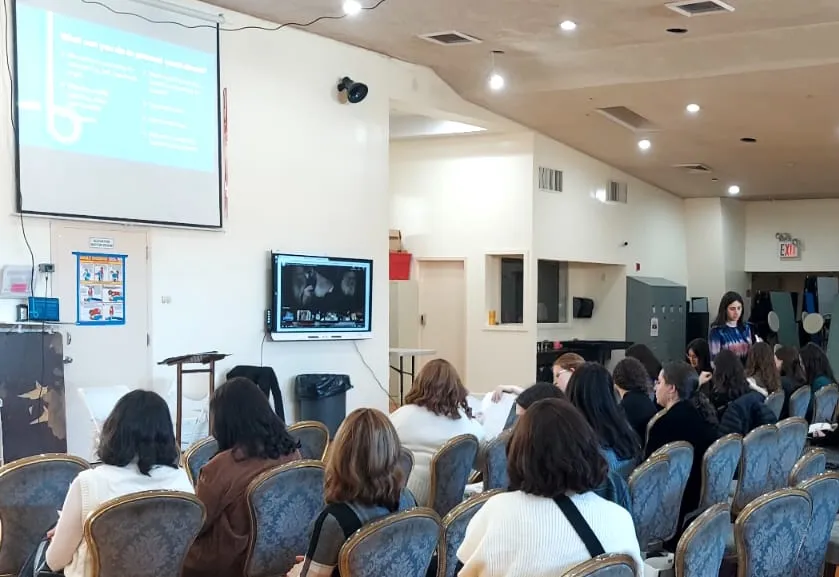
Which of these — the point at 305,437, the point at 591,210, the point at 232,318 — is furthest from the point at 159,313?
the point at 591,210

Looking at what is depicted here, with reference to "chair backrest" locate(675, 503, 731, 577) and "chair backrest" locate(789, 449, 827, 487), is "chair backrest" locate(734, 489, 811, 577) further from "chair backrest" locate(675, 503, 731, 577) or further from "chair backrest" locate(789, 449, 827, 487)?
"chair backrest" locate(789, 449, 827, 487)

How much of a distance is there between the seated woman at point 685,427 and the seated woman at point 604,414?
2.25 ft

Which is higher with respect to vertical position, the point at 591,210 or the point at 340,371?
the point at 591,210

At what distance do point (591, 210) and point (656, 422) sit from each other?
8.96 meters

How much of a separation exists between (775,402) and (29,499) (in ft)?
15.4

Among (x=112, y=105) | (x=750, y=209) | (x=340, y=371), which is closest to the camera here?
(x=112, y=105)

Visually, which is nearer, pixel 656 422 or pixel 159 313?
pixel 656 422

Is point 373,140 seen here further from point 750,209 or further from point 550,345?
point 750,209

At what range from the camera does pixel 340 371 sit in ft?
28.7

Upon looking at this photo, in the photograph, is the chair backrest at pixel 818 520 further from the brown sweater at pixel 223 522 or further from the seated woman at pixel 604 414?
the brown sweater at pixel 223 522

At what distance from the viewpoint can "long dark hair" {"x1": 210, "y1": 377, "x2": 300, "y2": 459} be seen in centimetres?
354

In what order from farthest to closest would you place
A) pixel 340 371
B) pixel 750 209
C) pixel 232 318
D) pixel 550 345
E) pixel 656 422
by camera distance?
pixel 750 209 < pixel 550 345 < pixel 340 371 < pixel 232 318 < pixel 656 422

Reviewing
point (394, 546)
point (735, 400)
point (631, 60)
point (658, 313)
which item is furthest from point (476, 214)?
point (394, 546)

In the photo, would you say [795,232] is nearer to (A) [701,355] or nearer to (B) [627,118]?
(B) [627,118]
